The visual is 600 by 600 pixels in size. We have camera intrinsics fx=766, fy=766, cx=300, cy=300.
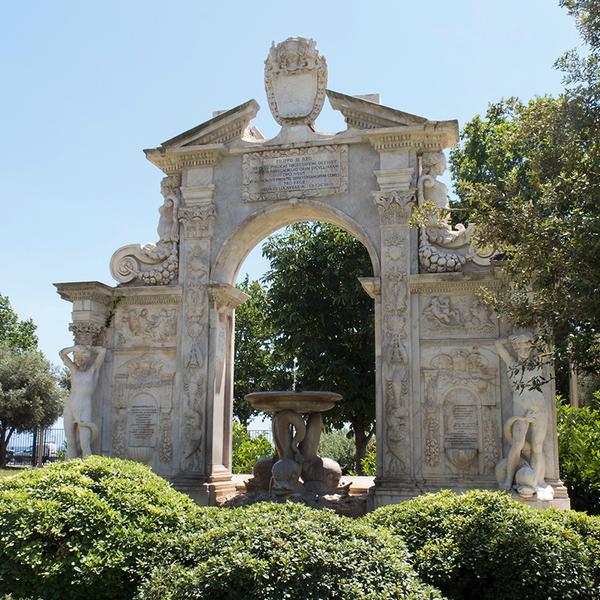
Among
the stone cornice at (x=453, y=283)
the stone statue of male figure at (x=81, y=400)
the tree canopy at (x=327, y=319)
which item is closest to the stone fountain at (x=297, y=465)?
the stone cornice at (x=453, y=283)

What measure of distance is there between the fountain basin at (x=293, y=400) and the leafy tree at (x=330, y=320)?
7515 millimetres

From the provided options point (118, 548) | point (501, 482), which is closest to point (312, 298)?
point (501, 482)

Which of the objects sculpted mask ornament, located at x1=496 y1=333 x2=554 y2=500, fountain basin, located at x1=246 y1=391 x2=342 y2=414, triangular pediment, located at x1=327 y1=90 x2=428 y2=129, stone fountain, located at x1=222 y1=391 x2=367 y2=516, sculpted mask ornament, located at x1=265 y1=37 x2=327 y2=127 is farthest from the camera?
sculpted mask ornament, located at x1=265 y1=37 x2=327 y2=127

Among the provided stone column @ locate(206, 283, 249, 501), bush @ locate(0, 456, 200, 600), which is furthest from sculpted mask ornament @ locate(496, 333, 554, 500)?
bush @ locate(0, 456, 200, 600)

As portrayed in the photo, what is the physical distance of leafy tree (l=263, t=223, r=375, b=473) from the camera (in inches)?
850

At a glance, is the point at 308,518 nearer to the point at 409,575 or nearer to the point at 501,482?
the point at 409,575

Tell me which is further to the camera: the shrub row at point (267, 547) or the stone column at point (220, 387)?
the stone column at point (220, 387)

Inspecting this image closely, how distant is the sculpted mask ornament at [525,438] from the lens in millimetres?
11961

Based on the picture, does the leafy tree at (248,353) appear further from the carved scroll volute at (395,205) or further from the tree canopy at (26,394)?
the carved scroll volute at (395,205)

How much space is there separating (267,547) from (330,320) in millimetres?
16776

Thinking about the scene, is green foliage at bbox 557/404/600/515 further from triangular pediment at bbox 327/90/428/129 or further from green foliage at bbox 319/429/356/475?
green foliage at bbox 319/429/356/475

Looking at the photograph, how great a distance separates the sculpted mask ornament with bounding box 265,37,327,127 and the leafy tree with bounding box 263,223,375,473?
7791mm

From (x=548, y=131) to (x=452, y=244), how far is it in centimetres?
485

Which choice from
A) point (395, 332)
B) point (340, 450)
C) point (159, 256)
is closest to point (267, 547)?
point (395, 332)
